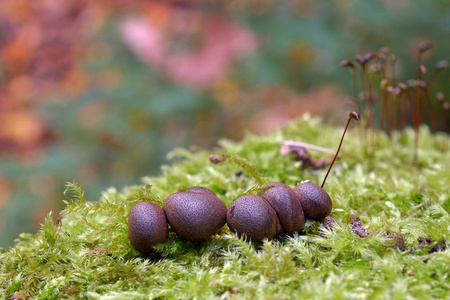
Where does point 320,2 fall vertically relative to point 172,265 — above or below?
above

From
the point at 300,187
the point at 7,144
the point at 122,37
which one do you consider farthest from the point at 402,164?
the point at 7,144

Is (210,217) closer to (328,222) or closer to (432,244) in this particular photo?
(328,222)

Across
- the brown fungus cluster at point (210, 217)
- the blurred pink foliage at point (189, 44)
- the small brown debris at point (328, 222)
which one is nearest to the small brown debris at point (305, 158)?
the small brown debris at point (328, 222)

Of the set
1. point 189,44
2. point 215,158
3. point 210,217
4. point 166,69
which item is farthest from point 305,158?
point 189,44

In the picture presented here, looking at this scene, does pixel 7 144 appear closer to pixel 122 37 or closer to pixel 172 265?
pixel 122 37

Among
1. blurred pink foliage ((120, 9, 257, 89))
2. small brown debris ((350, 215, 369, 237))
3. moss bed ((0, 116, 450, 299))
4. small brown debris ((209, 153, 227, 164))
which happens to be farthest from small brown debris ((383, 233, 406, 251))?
blurred pink foliage ((120, 9, 257, 89))

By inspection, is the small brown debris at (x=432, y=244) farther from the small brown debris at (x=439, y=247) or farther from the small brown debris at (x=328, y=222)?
the small brown debris at (x=328, y=222)
